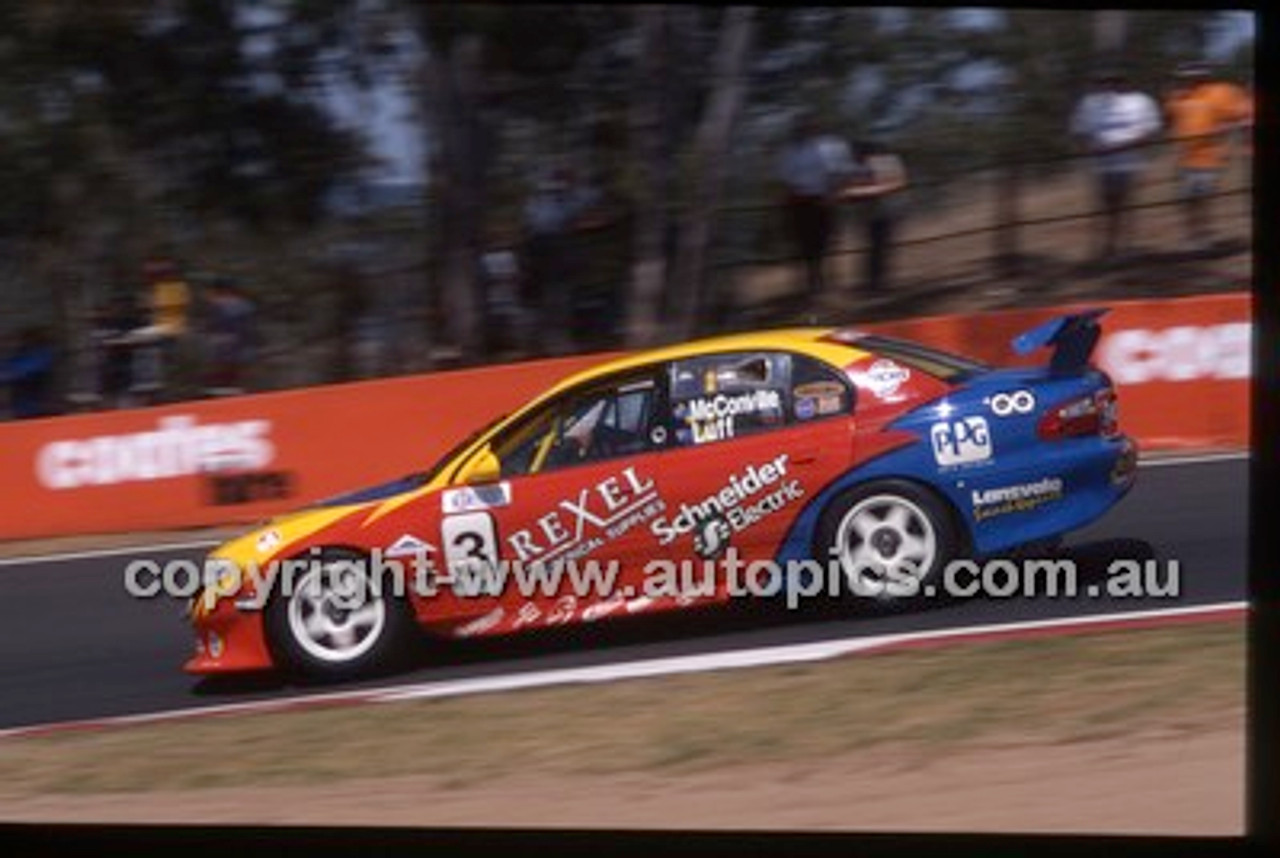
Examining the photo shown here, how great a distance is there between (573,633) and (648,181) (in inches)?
381

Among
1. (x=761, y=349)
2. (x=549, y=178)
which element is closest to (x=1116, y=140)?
(x=549, y=178)

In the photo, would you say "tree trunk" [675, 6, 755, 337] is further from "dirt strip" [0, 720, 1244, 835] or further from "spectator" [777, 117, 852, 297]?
"dirt strip" [0, 720, 1244, 835]

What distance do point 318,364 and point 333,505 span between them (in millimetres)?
8604

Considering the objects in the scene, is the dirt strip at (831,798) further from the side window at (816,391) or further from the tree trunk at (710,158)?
the tree trunk at (710,158)

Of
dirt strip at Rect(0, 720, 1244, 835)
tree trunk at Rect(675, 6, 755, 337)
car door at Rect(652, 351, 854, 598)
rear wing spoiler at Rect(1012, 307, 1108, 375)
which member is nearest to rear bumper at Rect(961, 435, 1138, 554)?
rear wing spoiler at Rect(1012, 307, 1108, 375)

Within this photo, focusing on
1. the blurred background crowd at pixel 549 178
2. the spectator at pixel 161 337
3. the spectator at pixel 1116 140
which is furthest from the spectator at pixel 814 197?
the spectator at pixel 161 337

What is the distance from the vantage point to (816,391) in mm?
9516

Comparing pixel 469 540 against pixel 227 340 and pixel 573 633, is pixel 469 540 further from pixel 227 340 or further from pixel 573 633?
pixel 227 340

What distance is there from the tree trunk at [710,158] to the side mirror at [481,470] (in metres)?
9.04

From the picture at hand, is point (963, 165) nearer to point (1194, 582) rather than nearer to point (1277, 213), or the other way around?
point (1194, 582)

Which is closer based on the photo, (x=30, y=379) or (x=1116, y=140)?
(x=1116, y=140)

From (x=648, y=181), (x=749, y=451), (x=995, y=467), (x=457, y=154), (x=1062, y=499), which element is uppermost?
(x=457, y=154)

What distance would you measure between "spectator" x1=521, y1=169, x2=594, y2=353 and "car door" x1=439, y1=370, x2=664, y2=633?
291 inches

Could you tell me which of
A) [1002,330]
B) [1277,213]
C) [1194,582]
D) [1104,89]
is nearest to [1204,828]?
[1277,213]
